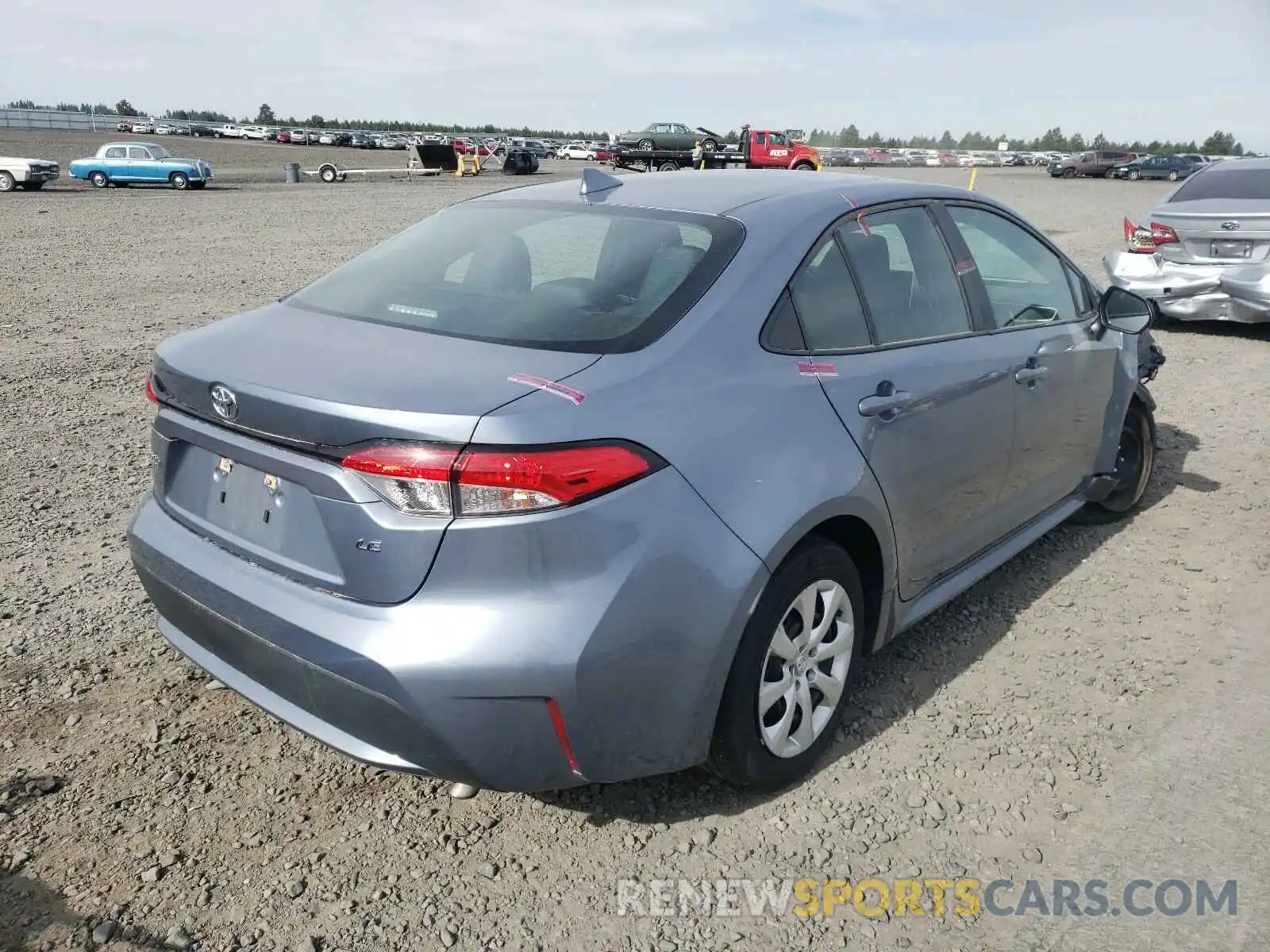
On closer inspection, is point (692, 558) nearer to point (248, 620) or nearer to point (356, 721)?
point (356, 721)

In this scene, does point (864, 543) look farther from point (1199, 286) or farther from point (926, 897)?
point (1199, 286)

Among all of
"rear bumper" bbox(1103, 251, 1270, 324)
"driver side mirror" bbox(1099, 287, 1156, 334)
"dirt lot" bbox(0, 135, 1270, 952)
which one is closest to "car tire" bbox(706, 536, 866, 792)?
"dirt lot" bbox(0, 135, 1270, 952)

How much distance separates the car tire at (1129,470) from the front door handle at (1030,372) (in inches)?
57.2

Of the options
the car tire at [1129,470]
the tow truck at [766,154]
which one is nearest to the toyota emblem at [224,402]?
the car tire at [1129,470]

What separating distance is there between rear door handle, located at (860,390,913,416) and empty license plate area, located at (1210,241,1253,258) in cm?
742

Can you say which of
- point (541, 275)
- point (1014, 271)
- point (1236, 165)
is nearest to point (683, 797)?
point (541, 275)

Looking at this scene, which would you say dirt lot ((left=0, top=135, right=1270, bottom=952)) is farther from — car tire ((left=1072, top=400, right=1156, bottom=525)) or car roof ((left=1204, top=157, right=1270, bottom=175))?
car roof ((left=1204, top=157, right=1270, bottom=175))

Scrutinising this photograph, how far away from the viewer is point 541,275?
3148mm

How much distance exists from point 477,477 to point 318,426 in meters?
0.42

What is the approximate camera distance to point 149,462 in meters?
5.52

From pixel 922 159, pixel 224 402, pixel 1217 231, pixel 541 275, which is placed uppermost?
pixel 541 275

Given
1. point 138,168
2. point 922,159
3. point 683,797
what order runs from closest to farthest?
1. point 683,797
2. point 138,168
3. point 922,159

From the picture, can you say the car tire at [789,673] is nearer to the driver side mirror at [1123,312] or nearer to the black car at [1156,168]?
the driver side mirror at [1123,312]

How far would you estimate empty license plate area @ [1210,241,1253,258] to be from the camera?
8828 mm
